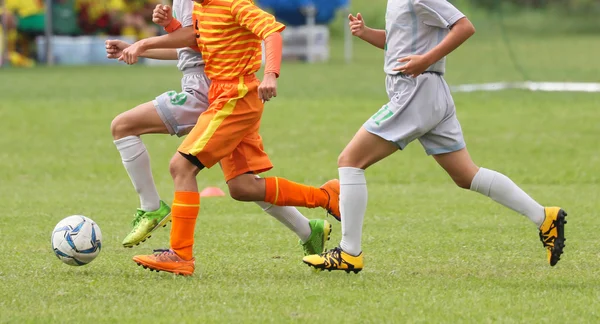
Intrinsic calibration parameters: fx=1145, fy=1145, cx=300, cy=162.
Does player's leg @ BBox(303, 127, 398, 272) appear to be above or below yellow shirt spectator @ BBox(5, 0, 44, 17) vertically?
above

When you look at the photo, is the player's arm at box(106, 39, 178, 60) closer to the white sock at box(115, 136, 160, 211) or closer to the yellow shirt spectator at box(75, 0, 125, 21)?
the white sock at box(115, 136, 160, 211)

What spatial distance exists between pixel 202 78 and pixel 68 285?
62.9 inches

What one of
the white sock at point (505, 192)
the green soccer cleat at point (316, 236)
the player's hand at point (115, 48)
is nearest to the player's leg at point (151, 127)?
the player's hand at point (115, 48)

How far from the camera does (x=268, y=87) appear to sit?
576 cm

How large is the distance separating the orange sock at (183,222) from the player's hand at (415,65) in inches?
52.3

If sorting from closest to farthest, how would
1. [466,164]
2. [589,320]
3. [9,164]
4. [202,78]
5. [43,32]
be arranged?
[589,320], [466,164], [202,78], [9,164], [43,32]

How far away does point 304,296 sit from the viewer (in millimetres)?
5566

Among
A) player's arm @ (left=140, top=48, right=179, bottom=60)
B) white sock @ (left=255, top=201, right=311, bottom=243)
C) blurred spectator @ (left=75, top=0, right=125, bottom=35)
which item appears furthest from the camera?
blurred spectator @ (left=75, top=0, right=125, bottom=35)

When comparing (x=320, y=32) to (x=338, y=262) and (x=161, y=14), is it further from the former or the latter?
(x=338, y=262)

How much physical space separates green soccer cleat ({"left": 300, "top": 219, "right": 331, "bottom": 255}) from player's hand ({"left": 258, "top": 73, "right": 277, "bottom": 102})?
120 cm

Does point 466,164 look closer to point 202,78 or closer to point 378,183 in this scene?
point 202,78

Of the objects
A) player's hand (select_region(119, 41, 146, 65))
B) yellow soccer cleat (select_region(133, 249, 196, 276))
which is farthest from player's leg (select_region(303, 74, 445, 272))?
player's hand (select_region(119, 41, 146, 65))

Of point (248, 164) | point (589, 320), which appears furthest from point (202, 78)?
point (589, 320)

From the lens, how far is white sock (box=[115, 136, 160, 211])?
22.6 feet
